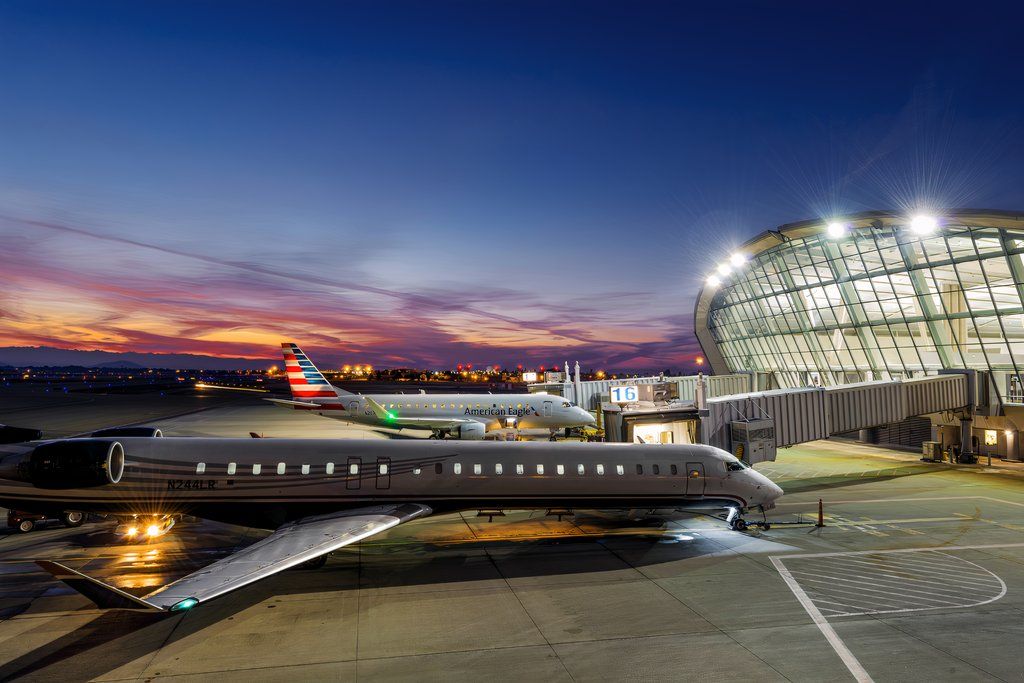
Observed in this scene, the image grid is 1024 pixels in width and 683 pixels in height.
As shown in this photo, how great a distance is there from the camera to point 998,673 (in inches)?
372

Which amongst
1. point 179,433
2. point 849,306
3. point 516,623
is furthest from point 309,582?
point 849,306

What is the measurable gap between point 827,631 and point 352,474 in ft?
38.6

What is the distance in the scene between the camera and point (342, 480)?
1531 cm

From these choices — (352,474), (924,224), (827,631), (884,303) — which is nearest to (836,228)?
(924,224)

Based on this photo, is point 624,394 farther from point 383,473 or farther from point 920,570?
point 383,473

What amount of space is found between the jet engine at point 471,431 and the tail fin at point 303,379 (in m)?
12.3

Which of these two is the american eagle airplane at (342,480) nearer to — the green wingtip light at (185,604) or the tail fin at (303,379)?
the green wingtip light at (185,604)

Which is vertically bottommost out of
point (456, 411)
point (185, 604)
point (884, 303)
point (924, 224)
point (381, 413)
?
point (185, 604)

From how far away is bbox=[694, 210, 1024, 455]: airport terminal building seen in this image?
31.2 meters

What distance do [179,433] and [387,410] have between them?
17.2 m

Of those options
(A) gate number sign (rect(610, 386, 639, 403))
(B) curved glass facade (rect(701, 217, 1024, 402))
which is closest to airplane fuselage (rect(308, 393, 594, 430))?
(A) gate number sign (rect(610, 386, 639, 403))

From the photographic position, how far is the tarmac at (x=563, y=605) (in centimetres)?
968

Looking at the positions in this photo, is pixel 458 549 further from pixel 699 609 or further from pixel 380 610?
pixel 699 609

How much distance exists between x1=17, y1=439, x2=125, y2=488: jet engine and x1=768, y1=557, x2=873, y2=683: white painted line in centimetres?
1698
